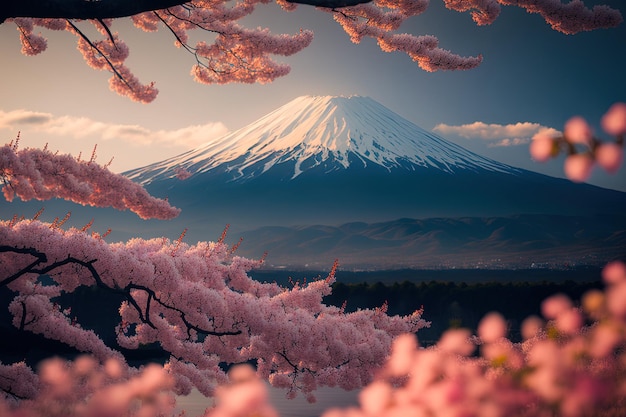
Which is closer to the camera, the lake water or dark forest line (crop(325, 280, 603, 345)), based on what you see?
the lake water

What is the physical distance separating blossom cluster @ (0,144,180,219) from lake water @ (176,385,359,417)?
1243 centimetres

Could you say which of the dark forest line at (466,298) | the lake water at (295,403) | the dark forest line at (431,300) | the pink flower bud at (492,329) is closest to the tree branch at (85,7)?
the pink flower bud at (492,329)

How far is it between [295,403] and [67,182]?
63.0ft

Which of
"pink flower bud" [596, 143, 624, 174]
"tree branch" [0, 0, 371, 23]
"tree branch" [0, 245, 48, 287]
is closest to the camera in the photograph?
"pink flower bud" [596, 143, 624, 174]

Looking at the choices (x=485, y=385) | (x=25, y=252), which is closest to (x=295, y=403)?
(x=25, y=252)

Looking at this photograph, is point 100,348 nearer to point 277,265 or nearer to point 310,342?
point 310,342

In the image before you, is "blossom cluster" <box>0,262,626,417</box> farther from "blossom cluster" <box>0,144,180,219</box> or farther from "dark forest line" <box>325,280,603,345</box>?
"dark forest line" <box>325,280,603,345</box>

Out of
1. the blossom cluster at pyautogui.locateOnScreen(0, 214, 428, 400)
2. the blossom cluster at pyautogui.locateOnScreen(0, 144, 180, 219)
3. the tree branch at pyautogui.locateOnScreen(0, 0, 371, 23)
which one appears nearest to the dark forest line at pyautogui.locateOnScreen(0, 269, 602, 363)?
the blossom cluster at pyautogui.locateOnScreen(0, 214, 428, 400)


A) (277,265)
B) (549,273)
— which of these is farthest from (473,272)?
(277,265)

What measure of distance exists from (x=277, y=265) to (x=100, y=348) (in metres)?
189

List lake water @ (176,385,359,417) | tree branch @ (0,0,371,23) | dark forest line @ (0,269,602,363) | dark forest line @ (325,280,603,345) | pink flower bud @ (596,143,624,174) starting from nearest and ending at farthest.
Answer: pink flower bud @ (596,143,624,174), tree branch @ (0,0,371,23), lake water @ (176,385,359,417), dark forest line @ (0,269,602,363), dark forest line @ (325,280,603,345)

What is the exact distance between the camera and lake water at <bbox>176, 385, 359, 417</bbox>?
74.7 ft

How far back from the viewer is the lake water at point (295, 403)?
74.7 ft

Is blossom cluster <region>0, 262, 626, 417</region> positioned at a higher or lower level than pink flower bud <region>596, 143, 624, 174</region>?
lower
